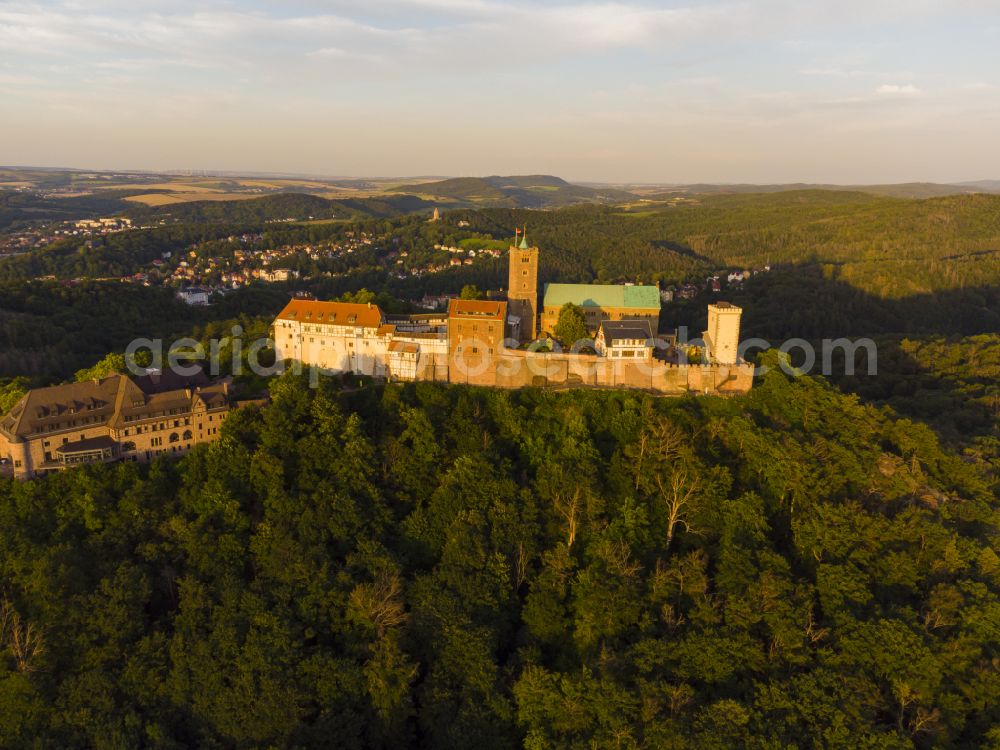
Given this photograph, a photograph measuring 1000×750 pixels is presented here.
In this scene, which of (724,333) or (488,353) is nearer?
(488,353)

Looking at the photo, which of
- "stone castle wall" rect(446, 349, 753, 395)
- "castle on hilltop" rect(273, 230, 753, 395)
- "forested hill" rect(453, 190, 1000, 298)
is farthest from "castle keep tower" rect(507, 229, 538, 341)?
"forested hill" rect(453, 190, 1000, 298)

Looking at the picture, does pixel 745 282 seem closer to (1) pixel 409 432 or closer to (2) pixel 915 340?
(2) pixel 915 340

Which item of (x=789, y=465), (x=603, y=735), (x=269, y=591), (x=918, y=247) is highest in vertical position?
(x=918, y=247)

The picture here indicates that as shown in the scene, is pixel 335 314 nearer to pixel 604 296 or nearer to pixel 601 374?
pixel 601 374

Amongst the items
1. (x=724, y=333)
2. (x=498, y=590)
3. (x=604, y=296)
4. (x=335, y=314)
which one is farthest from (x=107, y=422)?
(x=724, y=333)

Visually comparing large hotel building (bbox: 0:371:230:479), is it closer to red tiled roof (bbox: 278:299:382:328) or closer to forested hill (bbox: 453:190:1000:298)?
red tiled roof (bbox: 278:299:382:328)

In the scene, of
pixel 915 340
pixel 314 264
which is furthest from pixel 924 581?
pixel 314 264
